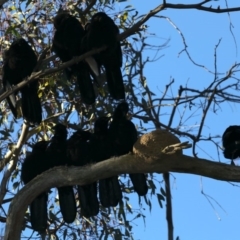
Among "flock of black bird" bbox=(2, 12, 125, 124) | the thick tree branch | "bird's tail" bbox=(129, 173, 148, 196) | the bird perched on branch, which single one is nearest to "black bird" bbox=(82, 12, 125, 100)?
"flock of black bird" bbox=(2, 12, 125, 124)

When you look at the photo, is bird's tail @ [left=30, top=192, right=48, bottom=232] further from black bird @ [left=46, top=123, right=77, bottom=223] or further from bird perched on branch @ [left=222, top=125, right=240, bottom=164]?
bird perched on branch @ [left=222, top=125, right=240, bottom=164]

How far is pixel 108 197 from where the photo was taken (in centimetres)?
488

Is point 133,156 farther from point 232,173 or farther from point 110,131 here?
point 110,131

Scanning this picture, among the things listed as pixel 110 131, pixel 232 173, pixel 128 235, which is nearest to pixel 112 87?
pixel 110 131

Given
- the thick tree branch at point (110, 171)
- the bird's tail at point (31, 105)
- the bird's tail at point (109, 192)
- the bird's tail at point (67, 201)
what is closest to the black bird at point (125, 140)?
the bird's tail at point (109, 192)

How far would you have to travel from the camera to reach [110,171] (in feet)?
13.2

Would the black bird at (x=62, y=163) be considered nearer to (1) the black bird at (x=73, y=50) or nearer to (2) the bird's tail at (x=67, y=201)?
(2) the bird's tail at (x=67, y=201)

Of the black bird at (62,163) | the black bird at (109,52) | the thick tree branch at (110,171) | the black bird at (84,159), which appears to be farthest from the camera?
the black bird at (109,52)

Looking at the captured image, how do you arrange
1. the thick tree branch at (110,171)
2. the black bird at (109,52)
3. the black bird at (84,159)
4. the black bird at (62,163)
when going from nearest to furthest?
the thick tree branch at (110,171), the black bird at (84,159), the black bird at (62,163), the black bird at (109,52)

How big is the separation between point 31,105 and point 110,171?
1.46 meters

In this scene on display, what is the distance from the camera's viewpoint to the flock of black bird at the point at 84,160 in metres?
4.89

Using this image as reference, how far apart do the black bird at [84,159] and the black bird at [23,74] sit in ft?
1.39

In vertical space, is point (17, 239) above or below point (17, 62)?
below

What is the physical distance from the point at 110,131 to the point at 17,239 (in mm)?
1153
